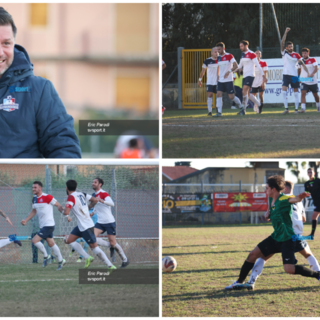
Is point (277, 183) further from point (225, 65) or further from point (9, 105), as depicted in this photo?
point (225, 65)

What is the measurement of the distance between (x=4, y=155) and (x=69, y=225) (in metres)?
1.54

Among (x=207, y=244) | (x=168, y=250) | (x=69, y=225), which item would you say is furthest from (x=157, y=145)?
(x=207, y=244)

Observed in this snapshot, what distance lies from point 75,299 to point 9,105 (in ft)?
6.42

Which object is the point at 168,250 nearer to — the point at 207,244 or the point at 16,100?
the point at 207,244

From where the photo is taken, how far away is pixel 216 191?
47.8ft

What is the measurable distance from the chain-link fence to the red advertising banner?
10.2m

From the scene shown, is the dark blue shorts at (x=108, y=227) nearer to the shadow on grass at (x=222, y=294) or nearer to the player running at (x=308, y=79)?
the shadow on grass at (x=222, y=294)

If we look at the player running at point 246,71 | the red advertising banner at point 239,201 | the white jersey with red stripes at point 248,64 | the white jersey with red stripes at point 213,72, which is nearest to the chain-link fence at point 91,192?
the player running at point 246,71

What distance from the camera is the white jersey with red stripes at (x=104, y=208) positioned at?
4270 mm

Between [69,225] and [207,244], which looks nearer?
[69,225]

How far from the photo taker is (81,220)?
14.0ft

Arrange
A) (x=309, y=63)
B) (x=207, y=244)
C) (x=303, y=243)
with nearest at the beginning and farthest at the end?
(x=303, y=243) < (x=207, y=244) < (x=309, y=63)

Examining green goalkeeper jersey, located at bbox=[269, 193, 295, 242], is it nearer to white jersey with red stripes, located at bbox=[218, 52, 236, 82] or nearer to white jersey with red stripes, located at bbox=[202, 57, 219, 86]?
white jersey with red stripes, located at bbox=[218, 52, 236, 82]

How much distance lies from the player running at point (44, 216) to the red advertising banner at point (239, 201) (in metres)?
10.6
